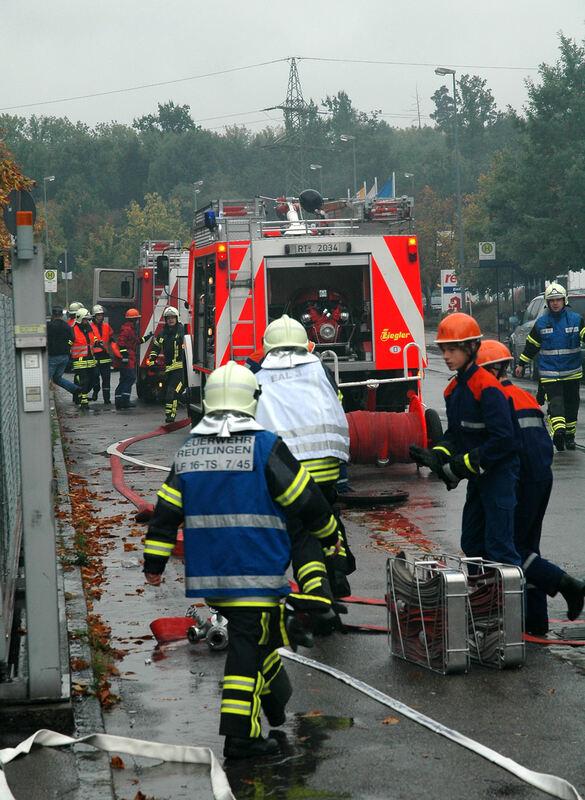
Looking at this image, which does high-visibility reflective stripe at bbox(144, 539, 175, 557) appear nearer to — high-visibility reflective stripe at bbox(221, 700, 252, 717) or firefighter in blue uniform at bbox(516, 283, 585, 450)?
high-visibility reflective stripe at bbox(221, 700, 252, 717)

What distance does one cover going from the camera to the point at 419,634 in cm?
Result: 636

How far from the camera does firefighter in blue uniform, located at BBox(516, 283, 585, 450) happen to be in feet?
48.5

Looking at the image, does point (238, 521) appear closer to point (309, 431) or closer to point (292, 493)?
point (292, 493)

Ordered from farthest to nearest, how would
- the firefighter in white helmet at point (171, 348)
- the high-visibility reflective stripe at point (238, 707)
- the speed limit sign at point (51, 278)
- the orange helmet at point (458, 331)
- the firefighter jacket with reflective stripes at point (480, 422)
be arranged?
the speed limit sign at point (51, 278), the firefighter in white helmet at point (171, 348), the orange helmet at point (458, 331), the firefighter jacket with reflective stripes at point (480, 422), the high-visibility reflective stripe at point (238, 707)

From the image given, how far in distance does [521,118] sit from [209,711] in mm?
44805

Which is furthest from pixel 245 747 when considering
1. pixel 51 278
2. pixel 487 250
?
pixel 487 250

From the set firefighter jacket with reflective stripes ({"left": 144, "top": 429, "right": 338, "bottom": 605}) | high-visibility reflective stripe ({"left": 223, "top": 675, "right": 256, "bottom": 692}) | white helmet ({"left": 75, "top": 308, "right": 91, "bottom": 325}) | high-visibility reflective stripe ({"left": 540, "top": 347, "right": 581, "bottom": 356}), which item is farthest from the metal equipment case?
white helmet ({"left": 75, "top": 308, "right": 91, "bottom": 325})

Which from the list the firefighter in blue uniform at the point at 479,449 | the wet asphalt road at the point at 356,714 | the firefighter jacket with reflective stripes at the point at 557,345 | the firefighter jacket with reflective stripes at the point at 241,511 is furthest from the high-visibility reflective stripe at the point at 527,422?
the firefighter jacket with reflective stripes at the point at 557,345

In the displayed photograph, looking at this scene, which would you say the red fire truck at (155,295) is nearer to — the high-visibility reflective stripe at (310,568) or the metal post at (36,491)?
the metal post at (36,491)

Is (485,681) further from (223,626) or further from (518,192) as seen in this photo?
(518,192)

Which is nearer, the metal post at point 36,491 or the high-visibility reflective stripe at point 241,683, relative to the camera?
the high-visibility reflective stripe at point 241,683

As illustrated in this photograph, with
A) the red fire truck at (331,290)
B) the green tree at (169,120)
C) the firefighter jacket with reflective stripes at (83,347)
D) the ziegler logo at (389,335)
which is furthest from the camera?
the green tree at (169,120)

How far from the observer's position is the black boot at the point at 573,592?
678 centimetres

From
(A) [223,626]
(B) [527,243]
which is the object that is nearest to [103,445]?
(A) [223,626]
